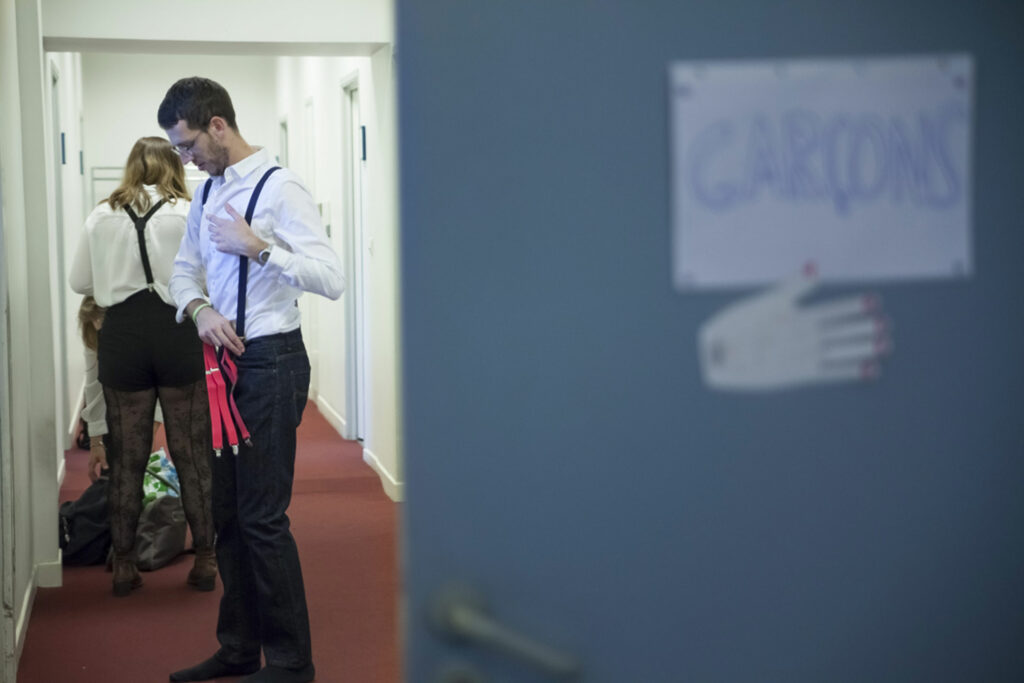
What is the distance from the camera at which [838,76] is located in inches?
50.5

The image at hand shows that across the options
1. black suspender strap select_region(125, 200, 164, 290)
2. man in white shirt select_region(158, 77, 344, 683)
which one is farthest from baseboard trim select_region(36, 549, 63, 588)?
man in white shirt select_region(158, 77, 344, 683)

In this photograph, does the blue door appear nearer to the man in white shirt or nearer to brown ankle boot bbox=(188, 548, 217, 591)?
the man in white shirt

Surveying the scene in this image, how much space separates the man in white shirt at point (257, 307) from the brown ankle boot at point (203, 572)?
1.24 metres

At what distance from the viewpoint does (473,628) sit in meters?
1.20

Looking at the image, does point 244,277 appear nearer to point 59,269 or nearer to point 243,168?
point 243,168

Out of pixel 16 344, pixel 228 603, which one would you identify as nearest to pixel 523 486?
pixel 228 603

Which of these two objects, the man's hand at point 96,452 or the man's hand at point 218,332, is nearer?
the man's hand at point 218,332

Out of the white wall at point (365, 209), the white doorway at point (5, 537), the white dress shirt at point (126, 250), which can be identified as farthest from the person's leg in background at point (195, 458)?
the white doorway at point (5, 537)

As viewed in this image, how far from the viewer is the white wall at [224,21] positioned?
485 cm

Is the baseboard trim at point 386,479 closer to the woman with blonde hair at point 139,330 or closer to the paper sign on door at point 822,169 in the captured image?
the woman with blonde hair at point 139,330

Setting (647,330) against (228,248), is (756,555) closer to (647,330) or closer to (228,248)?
(647,330)

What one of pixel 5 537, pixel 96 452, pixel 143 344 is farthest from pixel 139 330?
pixel 5 537

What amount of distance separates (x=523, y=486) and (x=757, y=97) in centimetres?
47

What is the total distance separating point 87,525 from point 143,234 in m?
1.30
